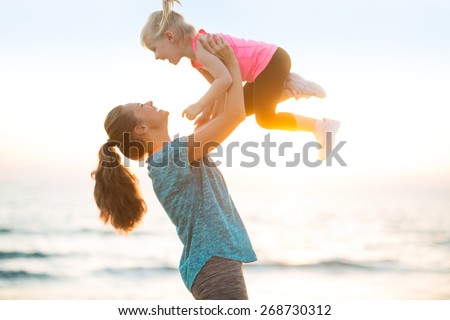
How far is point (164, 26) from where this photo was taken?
2725 millimetres

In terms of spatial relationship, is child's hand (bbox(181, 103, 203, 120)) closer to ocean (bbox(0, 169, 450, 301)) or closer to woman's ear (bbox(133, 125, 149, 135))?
woman's ear (bbox(133, 125, 149, 135))

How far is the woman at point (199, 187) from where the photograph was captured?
234 cm

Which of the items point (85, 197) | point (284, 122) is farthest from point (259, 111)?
point (85, 197)

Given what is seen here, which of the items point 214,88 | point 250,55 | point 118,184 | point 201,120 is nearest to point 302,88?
point 250,55

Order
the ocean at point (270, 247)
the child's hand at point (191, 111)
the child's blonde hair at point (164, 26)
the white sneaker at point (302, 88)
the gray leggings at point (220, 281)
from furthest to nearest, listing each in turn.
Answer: the ocean at point (270, 247) < the white sneaker at point (302, 88) < the child's blonde hair at point (164, 26) < the child's hand at point (191, 111) < the gray leggings at point (220, 281)

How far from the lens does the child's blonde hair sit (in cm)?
273

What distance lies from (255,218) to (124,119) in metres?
11.1

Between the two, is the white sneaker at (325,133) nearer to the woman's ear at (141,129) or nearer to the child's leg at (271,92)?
the child's leg at (271,92)

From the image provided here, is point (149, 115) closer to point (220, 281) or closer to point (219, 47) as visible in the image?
point (219, 47)

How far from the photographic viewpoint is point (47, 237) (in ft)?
39.5

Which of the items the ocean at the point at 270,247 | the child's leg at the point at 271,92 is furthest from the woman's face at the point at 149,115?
the ocean at the point at 270,247

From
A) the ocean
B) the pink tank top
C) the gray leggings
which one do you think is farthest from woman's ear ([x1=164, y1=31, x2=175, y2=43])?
the ocean

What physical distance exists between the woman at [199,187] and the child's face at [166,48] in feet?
0.70

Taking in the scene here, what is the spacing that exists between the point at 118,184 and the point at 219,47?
0.67 metres
